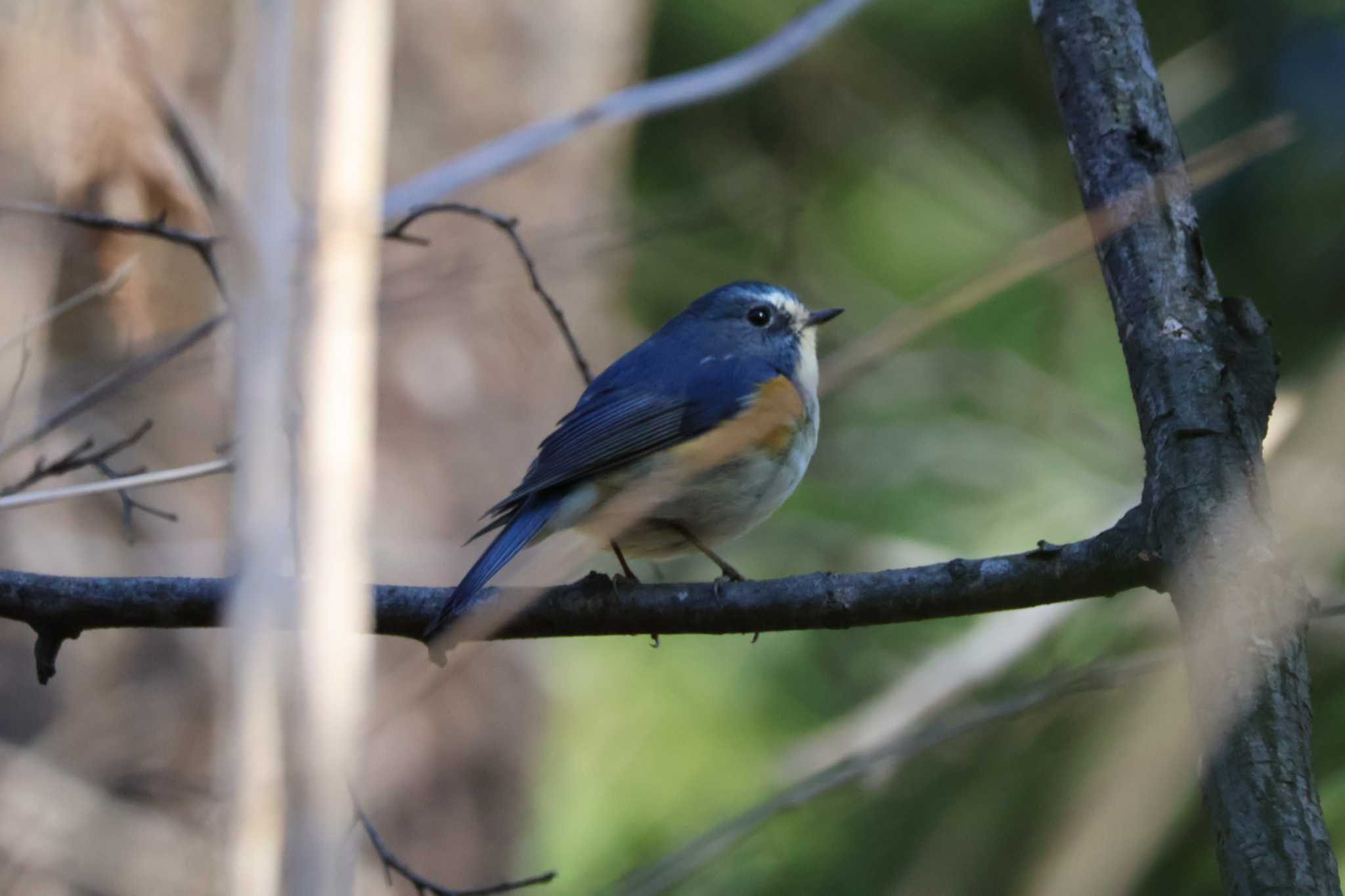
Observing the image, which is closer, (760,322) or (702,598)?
(702,598)

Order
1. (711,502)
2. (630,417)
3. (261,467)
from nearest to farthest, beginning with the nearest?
(261,467) < (711,502) < (630,417)

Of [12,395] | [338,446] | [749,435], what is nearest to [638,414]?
[749,435]

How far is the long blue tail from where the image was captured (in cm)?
235

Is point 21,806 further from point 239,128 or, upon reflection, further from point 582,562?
point 582,562

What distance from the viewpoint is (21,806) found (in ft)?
12.8

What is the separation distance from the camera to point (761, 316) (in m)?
3.88

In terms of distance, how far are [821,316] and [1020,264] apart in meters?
1.87

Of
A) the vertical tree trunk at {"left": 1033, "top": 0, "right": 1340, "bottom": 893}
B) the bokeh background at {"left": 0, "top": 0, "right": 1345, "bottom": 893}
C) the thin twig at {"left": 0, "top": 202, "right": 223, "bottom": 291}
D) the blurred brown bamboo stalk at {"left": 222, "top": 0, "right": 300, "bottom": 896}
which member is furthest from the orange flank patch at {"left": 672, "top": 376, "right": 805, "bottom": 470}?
the blurred brown bamboo stalk at {"left": 222, "top": 0, "right": 300, "bottom": 896}

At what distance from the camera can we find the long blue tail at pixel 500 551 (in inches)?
92.4

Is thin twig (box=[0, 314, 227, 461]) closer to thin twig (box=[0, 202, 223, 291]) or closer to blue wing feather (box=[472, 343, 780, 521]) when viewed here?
thin twig (box=[0, 202, 223, 291])

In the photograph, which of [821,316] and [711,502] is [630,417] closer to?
[711,502]

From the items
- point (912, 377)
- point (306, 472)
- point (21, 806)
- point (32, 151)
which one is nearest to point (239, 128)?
point (32, 151)

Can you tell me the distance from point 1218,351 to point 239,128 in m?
2.68

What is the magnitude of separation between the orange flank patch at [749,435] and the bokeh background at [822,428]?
0.31m
